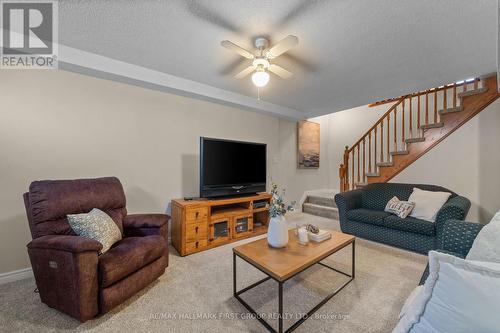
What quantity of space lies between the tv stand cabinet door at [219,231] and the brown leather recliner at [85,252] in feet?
2.58

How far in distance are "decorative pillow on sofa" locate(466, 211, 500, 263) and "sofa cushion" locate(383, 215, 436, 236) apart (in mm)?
1439

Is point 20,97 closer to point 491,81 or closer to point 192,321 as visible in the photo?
point 192,321

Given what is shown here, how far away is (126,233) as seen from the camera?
6.98 feet

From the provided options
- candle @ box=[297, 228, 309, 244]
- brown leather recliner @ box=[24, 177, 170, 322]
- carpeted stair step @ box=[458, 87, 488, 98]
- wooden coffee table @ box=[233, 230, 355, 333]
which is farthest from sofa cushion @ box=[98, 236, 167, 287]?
carpeted stair step @ box=[458, 87, 488, 98]

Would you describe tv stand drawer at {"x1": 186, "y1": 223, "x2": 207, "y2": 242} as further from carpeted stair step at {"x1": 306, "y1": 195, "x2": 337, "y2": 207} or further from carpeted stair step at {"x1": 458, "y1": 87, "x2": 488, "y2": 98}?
carpeted stair step at {"x1": 458, "y1": 87, "x2": 488, "y2": 98}

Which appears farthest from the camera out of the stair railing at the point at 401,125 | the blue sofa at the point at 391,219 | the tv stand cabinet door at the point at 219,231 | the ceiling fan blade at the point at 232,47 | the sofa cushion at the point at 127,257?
the stair railing at the point at 401,125

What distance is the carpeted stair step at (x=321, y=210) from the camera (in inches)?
158

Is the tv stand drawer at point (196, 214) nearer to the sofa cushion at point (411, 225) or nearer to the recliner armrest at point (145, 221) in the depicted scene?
the recliner armrest at point (145, 221)

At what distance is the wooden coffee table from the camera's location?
134 cm

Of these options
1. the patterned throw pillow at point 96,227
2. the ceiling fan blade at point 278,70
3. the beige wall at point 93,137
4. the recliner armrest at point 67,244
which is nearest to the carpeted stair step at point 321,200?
the beige wall at point 93,137

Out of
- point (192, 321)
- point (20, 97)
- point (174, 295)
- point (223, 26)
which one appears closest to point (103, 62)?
point (20, 97)

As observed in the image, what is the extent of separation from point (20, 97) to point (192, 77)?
1784 millimetres

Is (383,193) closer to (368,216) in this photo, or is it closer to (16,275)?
(368,216)

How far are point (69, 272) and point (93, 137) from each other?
1620 millimetres
